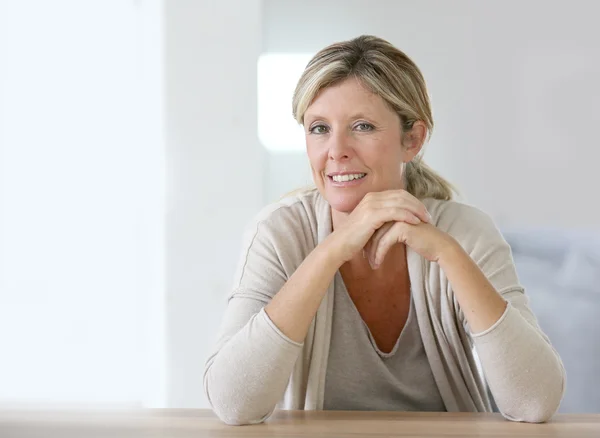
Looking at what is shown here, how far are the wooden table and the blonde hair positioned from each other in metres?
0.62

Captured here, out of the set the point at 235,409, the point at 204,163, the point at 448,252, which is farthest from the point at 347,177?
the point at 204,163

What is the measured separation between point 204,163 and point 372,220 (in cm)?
142

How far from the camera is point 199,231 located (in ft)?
8.72

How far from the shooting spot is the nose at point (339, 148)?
1438mm

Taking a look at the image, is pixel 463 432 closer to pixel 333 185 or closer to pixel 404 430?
pixel 404 430

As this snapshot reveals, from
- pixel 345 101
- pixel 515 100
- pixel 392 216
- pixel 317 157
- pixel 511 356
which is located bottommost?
pixel 511 356

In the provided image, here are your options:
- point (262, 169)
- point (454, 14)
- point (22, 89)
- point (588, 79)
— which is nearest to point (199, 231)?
point (262, 169)

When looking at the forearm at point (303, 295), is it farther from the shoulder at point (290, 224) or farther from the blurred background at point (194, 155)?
the blurred background at point (194, 155)

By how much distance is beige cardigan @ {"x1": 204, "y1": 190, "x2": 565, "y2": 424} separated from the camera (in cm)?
118

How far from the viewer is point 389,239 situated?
51.6 inches

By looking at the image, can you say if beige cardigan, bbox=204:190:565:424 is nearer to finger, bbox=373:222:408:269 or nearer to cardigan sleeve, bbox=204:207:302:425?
cardigan sleeve, bbox=204:207:302:425

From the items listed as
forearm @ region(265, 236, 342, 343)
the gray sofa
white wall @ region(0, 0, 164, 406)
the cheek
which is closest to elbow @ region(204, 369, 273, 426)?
forearm @ region(265, 236, 342, 343)

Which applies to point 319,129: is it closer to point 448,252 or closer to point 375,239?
point 375,239

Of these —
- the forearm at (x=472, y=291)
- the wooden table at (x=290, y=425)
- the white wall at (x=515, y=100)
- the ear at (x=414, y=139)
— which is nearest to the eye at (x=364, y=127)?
the ear at (x=414, y=139)
